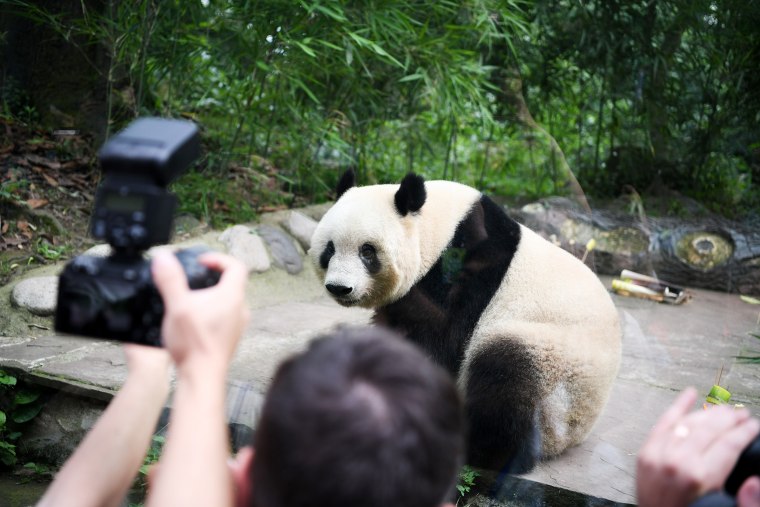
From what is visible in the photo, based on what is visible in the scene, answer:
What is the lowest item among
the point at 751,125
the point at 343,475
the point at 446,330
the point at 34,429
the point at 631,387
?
the point at 34,429

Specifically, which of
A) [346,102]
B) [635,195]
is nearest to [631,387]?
[635,195]

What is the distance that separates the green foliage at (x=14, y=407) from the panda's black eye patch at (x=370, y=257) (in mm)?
1292

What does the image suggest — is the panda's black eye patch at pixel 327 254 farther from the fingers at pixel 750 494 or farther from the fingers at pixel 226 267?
the fingers at pixel 750 494

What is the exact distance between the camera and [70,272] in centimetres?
84

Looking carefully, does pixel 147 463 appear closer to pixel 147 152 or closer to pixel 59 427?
pixel 59 427

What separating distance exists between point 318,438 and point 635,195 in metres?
1.96

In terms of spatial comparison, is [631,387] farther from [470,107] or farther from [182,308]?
[182,308]

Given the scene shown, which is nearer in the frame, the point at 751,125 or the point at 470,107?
the point at 751,125

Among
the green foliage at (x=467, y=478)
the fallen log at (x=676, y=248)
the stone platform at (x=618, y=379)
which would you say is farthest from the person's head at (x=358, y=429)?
the fallen log at (x=676, y=248)

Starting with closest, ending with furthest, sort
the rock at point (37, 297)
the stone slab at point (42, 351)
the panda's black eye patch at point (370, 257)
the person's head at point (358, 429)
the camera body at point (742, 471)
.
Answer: the person's head at point (358, 429) < the camera body at point (742, 471) < the panda's black eye patch at point (370, 257) < the stone slab at point (42, 351) < the rock at point (37, 297)

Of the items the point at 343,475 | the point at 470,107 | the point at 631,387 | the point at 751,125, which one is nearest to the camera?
the point at 343,475

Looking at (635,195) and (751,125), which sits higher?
(751,125)

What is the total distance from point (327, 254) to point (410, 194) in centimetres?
34

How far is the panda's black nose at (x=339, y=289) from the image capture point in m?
2.06
